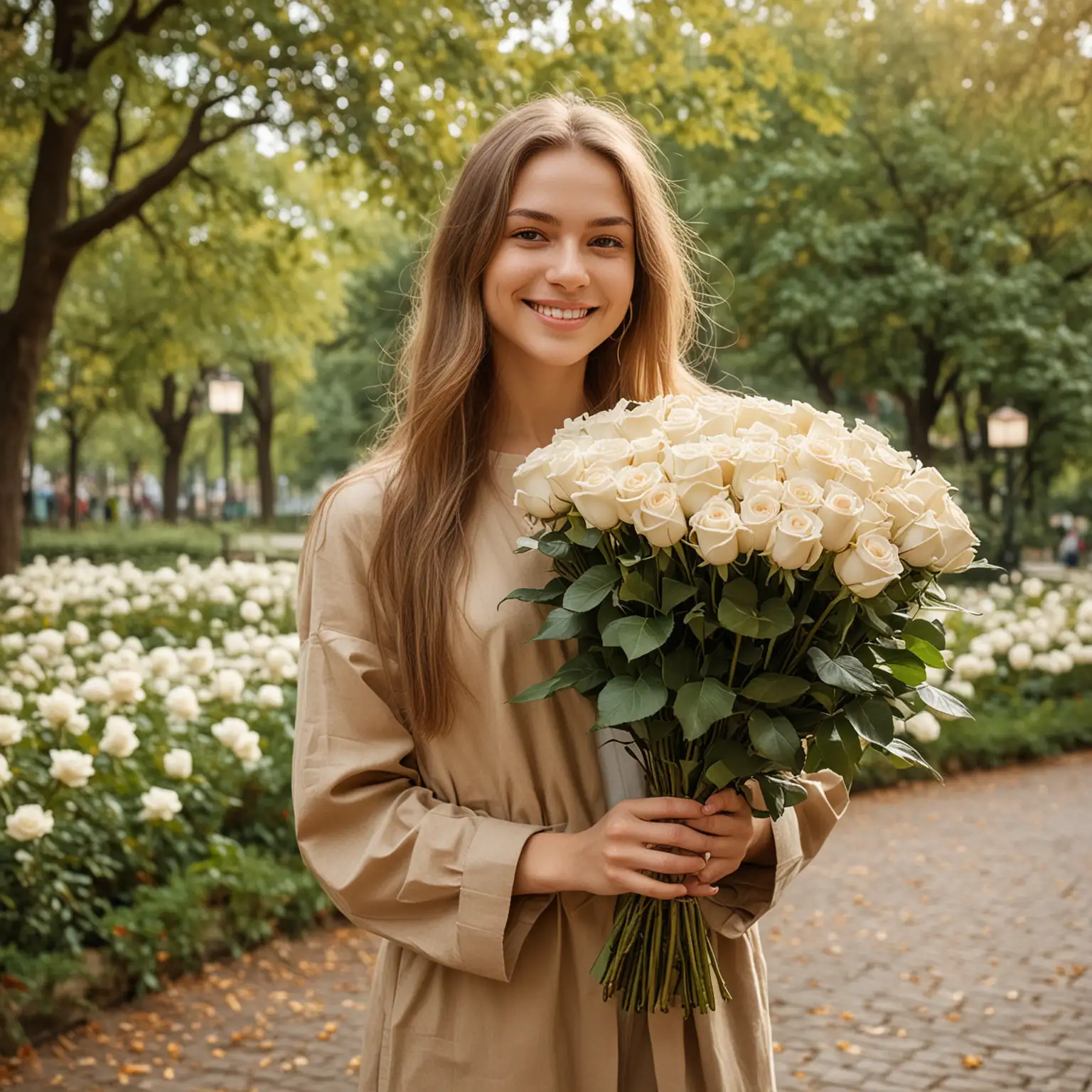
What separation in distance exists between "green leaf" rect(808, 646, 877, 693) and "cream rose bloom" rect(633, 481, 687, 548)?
0.80 feet

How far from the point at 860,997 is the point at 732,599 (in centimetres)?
→ 492

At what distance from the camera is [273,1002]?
5.81m

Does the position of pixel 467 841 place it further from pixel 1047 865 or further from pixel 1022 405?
pixel 1022 405

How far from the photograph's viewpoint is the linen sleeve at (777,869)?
217cm

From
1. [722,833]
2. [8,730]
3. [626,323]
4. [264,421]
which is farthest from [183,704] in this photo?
[264,421]

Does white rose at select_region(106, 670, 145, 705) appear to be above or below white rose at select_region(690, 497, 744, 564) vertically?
below

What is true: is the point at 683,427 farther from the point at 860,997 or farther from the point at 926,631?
the point at 860,997

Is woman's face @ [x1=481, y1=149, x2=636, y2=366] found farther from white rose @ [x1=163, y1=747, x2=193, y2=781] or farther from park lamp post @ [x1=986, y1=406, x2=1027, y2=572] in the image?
park lamp post @ [x1=986, y1=406, x2=1027, y2=572]

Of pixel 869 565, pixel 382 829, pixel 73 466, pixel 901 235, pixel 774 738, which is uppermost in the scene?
pixel 901 235

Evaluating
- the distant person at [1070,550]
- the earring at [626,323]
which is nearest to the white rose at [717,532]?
the earring at [626,323]

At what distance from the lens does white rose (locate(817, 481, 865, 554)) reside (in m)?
1.76

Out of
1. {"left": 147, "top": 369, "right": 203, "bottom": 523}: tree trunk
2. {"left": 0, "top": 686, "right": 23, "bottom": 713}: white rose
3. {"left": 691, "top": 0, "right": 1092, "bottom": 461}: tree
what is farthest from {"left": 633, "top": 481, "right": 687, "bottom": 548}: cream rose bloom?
{"left": 147, "top": 369, "right": 203, "bottom": 523}: tree trunk

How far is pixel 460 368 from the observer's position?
2.28 metres

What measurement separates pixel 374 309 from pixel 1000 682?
21.3m
